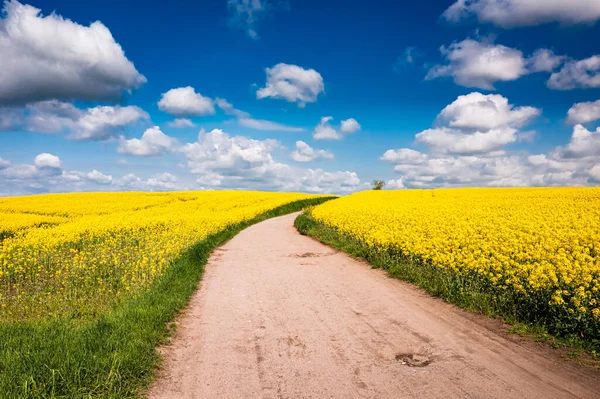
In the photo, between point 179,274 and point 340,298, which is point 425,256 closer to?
point 340,298

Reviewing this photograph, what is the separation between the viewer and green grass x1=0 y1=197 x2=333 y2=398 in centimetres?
441

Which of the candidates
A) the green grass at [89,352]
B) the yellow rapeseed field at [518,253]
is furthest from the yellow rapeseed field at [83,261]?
the yellow rapeseed field at [518,253]

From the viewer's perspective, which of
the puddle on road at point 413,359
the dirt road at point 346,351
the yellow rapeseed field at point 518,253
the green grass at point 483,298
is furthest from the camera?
the yellow rapeseed field at point 518,253

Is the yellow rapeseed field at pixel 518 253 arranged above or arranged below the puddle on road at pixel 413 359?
above

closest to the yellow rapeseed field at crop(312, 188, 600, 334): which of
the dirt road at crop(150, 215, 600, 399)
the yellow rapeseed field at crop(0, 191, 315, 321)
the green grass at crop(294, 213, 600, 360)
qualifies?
the green grass at crop(294, 213, 600, 360)

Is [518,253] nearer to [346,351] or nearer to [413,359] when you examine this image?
[413,359]

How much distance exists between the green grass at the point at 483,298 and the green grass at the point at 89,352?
Result: 5.75 m

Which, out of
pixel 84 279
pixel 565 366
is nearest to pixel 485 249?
pixel 565 366

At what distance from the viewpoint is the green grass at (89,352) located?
14.5ft

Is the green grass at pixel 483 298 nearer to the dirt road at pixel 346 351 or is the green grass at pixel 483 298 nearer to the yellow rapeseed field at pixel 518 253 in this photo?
the yellow rapeseed field at pixel 518 253

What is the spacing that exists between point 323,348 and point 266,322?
1.56m

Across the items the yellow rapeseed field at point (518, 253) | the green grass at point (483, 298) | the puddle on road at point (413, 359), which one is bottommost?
the puddle on road at point (413, 359)

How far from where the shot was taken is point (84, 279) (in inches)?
412

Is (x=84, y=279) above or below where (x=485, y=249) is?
below
